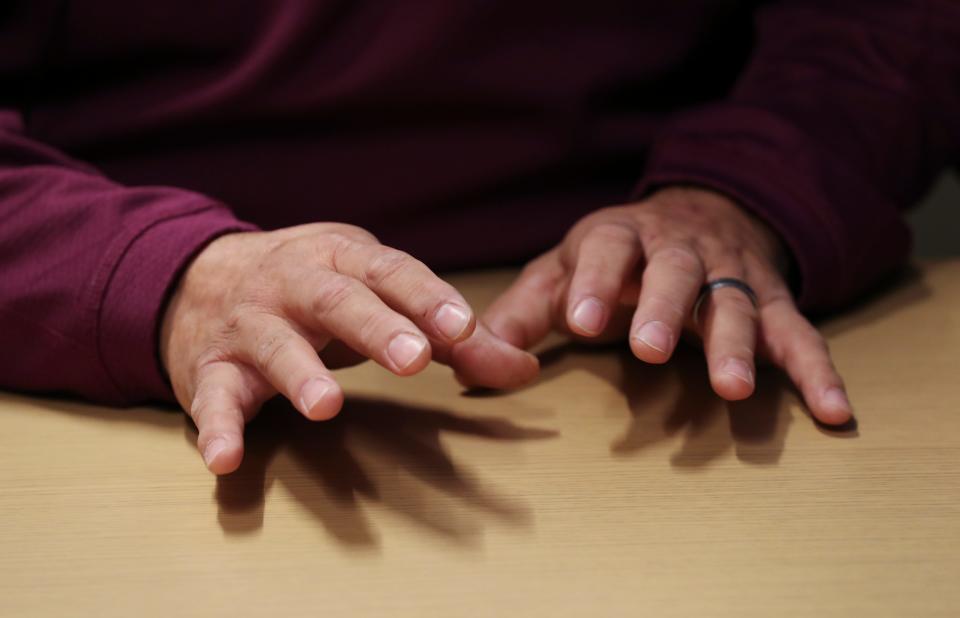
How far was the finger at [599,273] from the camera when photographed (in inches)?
21.3

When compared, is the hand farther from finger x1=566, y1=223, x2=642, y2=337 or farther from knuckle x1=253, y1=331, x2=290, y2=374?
knuckle x1=253, y1=331, x2=290, y2=374

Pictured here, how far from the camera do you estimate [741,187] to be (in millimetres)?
686

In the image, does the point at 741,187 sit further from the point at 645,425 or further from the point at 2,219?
the point at 2,219

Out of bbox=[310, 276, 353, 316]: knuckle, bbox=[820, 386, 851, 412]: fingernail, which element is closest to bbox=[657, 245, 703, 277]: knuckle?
bbox=[820, 386, 851, 412]: fingernail

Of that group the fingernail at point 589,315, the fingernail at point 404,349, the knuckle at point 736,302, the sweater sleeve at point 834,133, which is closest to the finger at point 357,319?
the fingernail at point 404,349

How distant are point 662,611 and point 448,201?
0.48 meters

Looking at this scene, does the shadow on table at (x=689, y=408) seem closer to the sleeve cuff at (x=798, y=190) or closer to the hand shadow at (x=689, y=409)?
the hand shadow at (x=689, y=409)

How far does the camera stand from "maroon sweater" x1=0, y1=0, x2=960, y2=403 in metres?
0.70

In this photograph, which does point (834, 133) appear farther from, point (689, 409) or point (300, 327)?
point (300, 327)

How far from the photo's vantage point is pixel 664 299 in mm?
545

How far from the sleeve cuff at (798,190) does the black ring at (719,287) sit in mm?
84

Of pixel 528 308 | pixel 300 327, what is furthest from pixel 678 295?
pixel 300 327

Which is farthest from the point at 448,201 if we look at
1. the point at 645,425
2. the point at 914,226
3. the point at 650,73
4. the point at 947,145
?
the point at 914,226

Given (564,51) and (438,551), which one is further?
(564,51)
